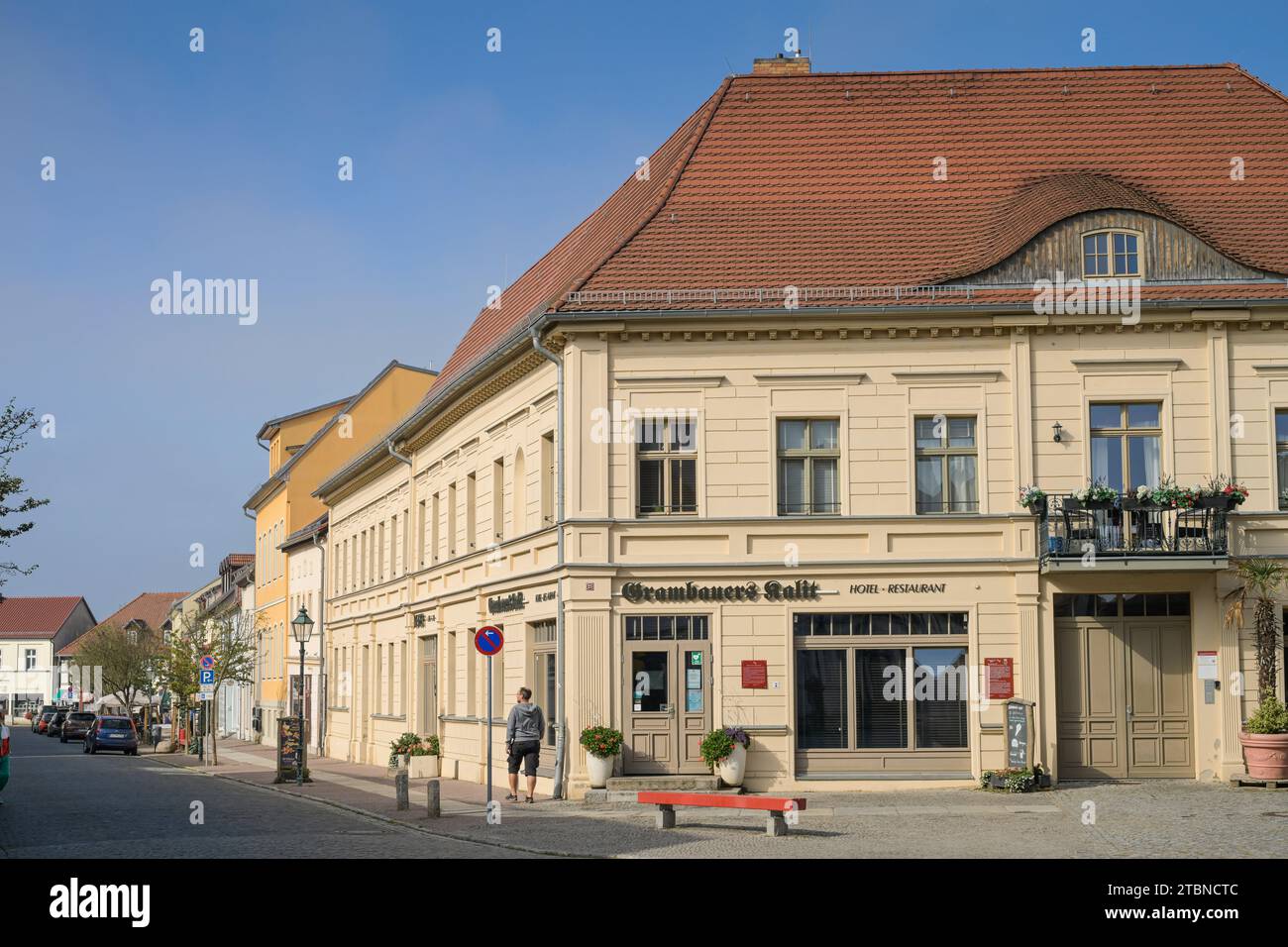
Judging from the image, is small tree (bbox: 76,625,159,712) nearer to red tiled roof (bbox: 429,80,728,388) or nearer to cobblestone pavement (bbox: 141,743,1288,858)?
red tiled roof (bbox: 429,80,728,388)

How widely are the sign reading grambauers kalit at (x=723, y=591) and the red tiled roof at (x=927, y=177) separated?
→ 4485mm

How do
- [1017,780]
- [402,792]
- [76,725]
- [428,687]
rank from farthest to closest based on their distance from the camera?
1. [76,725]
2. [428,687]
3. [402,792]
4. [1017,780]

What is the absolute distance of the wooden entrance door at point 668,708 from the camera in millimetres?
25391

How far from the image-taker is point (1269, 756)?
23.7 m

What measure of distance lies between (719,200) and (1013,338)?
5896 mm

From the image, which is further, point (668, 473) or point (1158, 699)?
point (668, 473)

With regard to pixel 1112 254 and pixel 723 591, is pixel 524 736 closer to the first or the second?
pixel 723 591

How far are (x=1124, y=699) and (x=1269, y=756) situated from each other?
2.48 metres

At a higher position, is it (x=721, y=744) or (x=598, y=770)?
(x=721, y=744)

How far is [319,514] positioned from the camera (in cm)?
6131

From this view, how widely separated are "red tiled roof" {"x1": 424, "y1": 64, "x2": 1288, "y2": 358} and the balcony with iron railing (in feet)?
11.6

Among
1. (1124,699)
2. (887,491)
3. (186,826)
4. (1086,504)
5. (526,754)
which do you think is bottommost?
(186,826)

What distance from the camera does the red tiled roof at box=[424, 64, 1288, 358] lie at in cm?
2638

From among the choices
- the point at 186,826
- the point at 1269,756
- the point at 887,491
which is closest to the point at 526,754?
the point at 186,826
